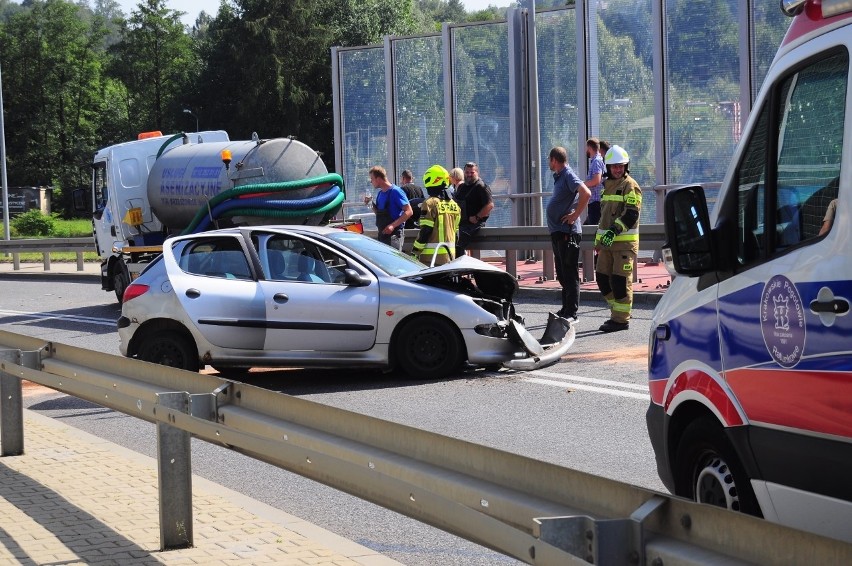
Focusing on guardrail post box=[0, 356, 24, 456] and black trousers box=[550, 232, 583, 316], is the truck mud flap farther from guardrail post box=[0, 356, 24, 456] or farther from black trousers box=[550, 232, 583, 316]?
guardrail post box=[0, 356, 24, 456]

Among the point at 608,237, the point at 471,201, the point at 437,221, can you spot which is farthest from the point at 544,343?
the point at 471,201

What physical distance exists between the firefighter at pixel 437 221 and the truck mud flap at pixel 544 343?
3.04 metres

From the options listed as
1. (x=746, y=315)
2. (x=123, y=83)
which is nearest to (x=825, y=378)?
(x=746, y=315)

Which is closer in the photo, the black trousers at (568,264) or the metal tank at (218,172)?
the black trousers at (568,264)

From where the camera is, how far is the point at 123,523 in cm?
631

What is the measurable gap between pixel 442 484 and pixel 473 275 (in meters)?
7.69

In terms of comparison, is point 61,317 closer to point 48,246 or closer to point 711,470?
point 48,246

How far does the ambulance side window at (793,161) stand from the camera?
407cm

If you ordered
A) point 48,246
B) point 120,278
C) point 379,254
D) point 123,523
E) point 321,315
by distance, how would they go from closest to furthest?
point 123,523
point 321,315
point 379,254
point 120,278
point 48,246

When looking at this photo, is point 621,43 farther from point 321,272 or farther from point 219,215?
point 321,272

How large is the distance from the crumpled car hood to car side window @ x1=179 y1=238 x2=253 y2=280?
1492 mm

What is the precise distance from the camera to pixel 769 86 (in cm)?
456

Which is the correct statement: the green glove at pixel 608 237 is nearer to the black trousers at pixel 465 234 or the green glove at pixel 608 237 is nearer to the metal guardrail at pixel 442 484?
the black trousers at pixel 465 234

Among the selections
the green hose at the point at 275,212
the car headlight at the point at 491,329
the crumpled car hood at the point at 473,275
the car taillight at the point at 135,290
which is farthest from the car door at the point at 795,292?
the green hose at the point at 275,212
